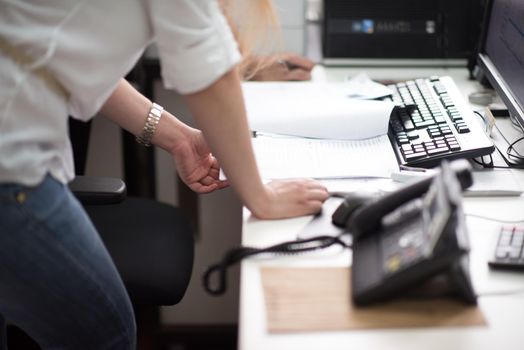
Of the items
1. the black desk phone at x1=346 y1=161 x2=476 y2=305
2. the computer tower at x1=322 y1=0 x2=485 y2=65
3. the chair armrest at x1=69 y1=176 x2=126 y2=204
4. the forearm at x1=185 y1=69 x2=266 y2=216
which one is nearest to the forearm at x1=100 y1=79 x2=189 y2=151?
the chair armrest at x1=69 y1=176 x2=126 y2=204

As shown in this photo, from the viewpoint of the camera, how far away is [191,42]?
87 centimetres

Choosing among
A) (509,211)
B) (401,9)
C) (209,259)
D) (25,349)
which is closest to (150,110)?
(509,211)

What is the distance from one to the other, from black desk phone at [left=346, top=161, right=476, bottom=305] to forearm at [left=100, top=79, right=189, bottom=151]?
1.38 feet

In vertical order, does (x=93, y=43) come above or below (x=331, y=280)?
above

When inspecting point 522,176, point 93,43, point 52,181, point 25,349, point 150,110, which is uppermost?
point 93,43

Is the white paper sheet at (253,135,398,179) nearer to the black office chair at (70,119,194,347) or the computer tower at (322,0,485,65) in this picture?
the black office chair at (70,119,194,347)

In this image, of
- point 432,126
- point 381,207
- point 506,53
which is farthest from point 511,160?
point 381,207

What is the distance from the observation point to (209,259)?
212cm

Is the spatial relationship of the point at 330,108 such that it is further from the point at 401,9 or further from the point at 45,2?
the point at 45,2

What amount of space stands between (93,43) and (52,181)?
190mm

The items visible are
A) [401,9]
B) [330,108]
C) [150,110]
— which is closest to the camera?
[150,110]

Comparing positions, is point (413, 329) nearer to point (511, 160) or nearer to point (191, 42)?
point (191, 42)

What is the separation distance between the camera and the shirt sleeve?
2.81 ft

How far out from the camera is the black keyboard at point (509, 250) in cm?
98
